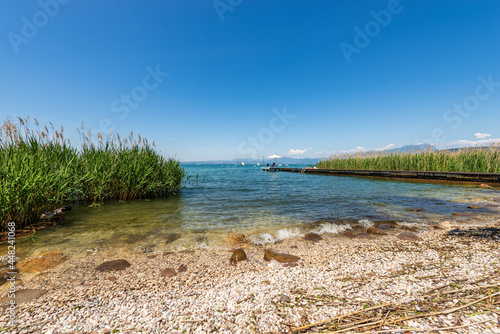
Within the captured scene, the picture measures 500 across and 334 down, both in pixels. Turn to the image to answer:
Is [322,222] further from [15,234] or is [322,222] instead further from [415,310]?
[15,234]

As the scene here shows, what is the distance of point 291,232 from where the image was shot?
18.4ft

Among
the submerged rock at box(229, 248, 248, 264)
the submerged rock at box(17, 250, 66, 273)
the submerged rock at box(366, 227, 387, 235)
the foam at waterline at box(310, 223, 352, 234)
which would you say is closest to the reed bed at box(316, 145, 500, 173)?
the submerged rock at box(366, 227, 387, 235)

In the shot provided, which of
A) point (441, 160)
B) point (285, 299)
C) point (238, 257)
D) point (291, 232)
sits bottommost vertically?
point (291, 232)

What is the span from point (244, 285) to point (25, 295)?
302 cm

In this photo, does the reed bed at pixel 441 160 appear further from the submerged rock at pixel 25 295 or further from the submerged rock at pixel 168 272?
the submerged rock at pixel 25 295

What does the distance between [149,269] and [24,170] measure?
4.70m

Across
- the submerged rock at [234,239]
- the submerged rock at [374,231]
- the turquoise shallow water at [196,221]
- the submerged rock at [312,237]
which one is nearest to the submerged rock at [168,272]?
the turquoise shallow water at [196,221]

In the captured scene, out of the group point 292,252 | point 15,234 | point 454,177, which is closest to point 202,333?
point 292,252

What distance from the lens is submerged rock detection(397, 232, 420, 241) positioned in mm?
4742

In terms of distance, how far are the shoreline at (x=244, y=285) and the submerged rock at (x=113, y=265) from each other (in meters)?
0.11

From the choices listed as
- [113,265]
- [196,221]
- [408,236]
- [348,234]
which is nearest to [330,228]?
[348,234]

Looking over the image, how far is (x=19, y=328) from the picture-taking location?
2.03 meters

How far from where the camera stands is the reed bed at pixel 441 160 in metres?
17.9

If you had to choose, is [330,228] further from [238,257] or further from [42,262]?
[42,262]
